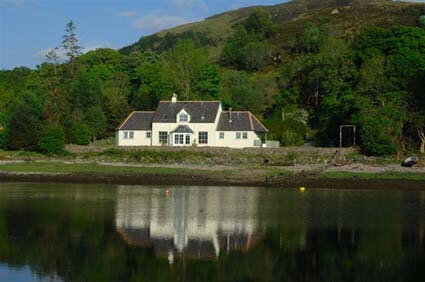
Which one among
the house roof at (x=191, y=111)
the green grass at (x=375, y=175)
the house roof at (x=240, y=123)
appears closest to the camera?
the green grass at (x=375, y=175)

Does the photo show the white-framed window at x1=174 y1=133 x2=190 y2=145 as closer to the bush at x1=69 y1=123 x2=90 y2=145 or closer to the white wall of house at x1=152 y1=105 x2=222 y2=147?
the white wall of house at x1=152 y1=105 x2=222 y2=147

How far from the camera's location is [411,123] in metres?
63.9

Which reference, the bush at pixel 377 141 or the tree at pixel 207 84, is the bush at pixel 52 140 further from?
the bush at pixel 377 141

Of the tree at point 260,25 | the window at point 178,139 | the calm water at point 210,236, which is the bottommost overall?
the calm water at point 210,236

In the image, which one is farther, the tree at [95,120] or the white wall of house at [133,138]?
the tree at [95,120]

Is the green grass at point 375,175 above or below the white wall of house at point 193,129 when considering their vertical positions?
below

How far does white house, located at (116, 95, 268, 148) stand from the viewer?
70688mm

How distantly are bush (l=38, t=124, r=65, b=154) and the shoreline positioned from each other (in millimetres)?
10251

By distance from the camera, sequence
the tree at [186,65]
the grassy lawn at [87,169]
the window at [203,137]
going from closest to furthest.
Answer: the grassy lawn at [87,169] → the window at [203,137] → the tree at [186,65]

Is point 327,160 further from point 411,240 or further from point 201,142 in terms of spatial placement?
point 411,240

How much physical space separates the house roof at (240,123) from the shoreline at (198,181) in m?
17.3

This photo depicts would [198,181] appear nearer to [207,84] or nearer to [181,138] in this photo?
[181,138]

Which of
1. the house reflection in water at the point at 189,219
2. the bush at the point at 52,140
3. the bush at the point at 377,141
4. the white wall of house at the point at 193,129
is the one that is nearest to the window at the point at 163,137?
the white wall of house at the point at 193,129

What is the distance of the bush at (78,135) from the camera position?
70938 mm
